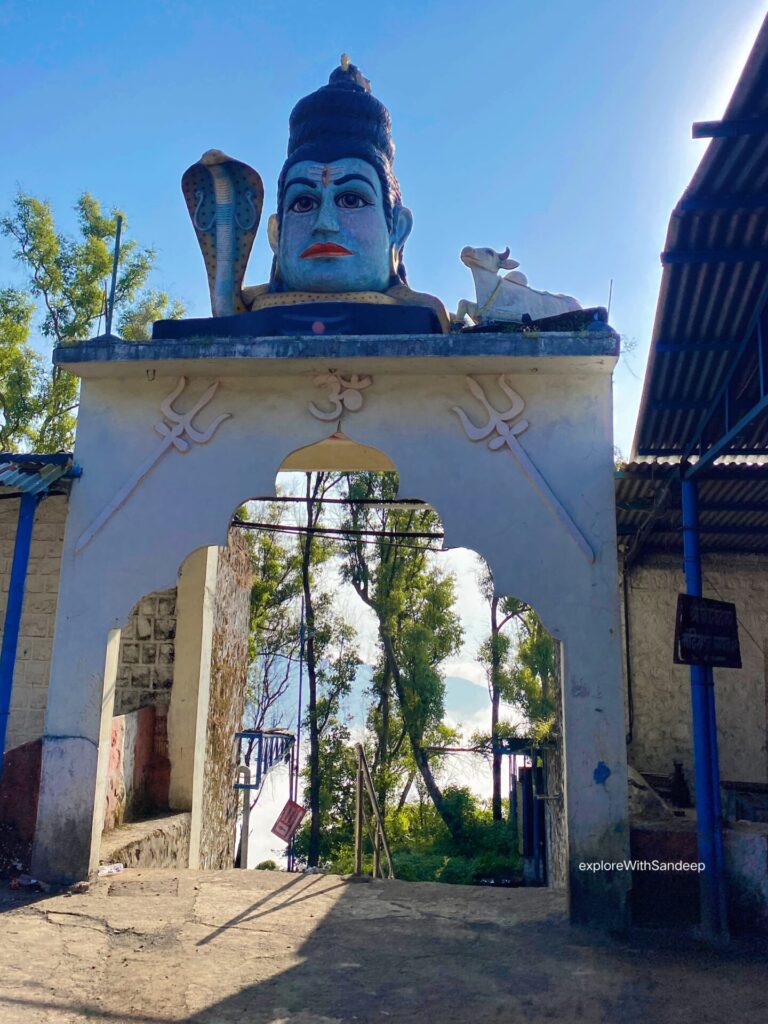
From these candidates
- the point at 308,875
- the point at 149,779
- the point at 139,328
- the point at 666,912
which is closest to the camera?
the point at 666,912

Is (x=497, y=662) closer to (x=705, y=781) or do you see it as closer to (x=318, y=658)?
(x=318, y=658)

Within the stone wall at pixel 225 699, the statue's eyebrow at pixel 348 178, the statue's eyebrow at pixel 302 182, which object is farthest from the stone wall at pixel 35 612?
the statue's eyebrow at pixel 348 178

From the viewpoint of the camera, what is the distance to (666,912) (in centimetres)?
537

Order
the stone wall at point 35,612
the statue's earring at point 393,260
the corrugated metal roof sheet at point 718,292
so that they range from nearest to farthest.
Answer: the corrugated metal roof sheet at point 718,292 → the stone wall at point 35,612 → the statue's earring at point 393,260

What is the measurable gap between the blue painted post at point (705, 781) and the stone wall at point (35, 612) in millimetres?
4989

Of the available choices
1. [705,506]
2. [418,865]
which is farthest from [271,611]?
[705,506]

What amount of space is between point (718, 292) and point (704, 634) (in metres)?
2.29

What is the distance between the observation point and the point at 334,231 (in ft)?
23.4

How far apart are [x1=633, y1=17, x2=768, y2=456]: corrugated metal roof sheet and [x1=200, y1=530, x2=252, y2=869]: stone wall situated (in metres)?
5.24

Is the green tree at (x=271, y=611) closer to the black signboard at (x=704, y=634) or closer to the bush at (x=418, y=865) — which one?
the bush at (x=418, y=865)

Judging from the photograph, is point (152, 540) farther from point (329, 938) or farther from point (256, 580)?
point (256, 580)

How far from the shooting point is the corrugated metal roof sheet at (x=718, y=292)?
4.08m

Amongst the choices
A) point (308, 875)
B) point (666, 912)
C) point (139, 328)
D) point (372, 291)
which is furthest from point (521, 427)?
point (139, 328)

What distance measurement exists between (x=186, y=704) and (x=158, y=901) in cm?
279
